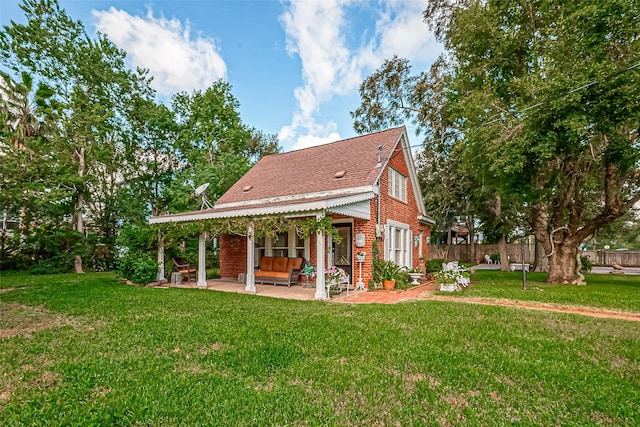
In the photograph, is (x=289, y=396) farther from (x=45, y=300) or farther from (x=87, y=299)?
(x=45, y=300)

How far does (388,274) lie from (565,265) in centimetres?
755

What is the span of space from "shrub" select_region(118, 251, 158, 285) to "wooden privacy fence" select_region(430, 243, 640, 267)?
22298 mm

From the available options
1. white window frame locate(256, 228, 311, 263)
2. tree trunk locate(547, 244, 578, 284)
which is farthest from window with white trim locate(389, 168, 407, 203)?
tree trunk locate(547, 244, 578, 284)

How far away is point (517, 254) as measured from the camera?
27266 millimetres

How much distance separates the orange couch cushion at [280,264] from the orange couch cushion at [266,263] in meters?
0.17

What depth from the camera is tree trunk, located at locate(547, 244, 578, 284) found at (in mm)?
12684

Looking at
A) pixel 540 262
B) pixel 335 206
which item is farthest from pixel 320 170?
pixel 540 262

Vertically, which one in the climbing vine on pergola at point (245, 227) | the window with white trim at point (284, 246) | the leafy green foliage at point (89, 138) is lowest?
the window with white trim at point (284, 246)

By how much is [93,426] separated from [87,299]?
23.2ft

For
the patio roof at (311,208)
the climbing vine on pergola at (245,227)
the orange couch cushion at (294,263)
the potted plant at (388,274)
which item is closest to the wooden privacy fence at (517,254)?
the potted plant at (388,274)

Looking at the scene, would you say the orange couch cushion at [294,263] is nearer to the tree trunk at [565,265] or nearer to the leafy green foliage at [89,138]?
the tree trunk at [565,265]

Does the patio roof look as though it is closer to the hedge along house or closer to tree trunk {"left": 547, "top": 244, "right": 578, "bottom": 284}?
the hedge along house

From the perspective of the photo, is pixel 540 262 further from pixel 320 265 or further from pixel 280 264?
pixel 320 265

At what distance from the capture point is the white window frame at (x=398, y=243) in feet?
40.6
